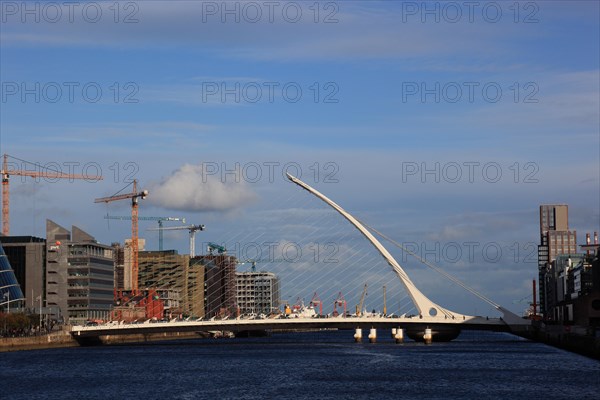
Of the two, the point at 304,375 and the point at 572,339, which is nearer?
the point at 304,375

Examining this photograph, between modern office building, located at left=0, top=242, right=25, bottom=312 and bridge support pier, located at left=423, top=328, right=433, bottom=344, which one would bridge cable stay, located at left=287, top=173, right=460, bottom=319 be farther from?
modern office building, located at left=0, top=242, right=25, bottom=312

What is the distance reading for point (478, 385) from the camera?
77.2m

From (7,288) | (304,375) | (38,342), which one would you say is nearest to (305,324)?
(38,342)

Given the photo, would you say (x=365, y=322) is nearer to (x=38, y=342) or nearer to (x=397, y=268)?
(x=397, y=268)

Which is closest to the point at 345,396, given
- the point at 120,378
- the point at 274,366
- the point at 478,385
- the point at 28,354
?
the point at 478,385

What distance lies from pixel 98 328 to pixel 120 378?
61602mm

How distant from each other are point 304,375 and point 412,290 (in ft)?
175

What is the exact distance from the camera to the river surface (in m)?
71.4

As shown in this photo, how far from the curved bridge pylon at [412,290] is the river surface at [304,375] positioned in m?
15.0

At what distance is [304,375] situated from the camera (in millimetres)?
87188

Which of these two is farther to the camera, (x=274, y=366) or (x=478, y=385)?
(x=274, y=366)

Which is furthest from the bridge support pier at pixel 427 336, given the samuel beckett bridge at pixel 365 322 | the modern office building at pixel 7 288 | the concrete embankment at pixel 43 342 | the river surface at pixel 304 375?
the modern office building at pixel 7 288

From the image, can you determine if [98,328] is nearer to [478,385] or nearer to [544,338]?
[544,338]

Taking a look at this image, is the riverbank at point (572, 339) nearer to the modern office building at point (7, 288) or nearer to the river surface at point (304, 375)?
the river surface at point (304, 375)
